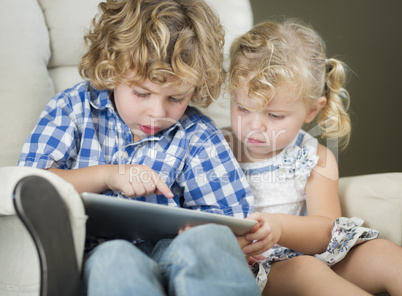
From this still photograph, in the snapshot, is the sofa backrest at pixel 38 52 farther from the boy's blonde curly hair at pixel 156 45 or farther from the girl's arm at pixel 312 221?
the girl's arm at pixel 312 221

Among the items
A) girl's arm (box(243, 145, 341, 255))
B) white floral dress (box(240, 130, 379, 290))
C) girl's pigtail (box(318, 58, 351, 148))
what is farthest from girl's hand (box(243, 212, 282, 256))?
girl's pigtail (box(318, 58, 351, 148))

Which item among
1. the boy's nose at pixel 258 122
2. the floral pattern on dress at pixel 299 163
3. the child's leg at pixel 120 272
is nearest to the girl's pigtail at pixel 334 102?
the floral pattern on dress at pixel 299 163

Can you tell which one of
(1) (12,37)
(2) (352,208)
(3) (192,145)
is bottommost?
(2) (352,208)

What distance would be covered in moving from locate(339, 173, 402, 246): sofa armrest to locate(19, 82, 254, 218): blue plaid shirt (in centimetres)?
32

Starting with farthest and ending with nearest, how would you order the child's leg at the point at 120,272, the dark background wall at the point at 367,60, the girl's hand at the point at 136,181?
1. the dark background wall at the point at 367,60
2. the girl's hand at the point at 136,181
3. the child's leg at the point at 120,272

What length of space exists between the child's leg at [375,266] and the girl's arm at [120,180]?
50 centimetres

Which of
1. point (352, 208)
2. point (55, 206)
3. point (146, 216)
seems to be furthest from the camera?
point (352, 208)

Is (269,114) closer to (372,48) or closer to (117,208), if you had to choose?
(117,208)

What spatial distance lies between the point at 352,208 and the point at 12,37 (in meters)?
1.01

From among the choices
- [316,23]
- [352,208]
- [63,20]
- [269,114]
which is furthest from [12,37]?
[316,23]

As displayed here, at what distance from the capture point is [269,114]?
1156 mm

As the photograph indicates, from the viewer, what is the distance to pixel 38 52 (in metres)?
1.21

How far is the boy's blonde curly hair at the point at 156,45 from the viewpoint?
3.18 ft

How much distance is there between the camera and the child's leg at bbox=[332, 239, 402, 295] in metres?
0.99
